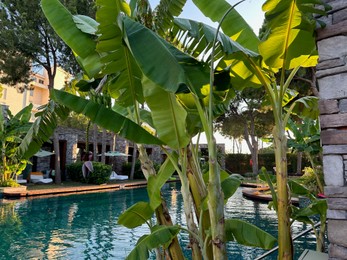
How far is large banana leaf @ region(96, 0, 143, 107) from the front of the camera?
2828 mm

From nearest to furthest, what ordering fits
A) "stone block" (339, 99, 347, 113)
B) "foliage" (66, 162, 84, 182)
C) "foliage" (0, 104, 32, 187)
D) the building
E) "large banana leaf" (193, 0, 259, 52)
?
"stone block" (339, 99, 347, 113) < "large banana leaf" (193, 0, 259, 52) < "foliage" (0, 104, 32, 187) < "foliage" (66, 162, 84, 182) < the building

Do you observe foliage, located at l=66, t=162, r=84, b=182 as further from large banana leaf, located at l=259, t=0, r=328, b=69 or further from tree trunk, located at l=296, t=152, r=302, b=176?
large banana leaf, located at l=259, t=0, r=328, b=69

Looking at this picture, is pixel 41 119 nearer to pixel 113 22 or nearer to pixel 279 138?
pixel 113 22

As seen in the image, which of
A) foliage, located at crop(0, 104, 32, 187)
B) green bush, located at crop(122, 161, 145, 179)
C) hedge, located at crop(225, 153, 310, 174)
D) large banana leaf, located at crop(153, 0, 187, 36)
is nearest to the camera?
large banana leaf, located at crop(153, 0, 187, 36)

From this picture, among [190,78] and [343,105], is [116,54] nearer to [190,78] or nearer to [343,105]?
[190,78]

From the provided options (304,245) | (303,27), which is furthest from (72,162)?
(303,27)

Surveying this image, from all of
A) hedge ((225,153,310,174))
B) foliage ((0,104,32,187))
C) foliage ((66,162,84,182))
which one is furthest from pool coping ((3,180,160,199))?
hedge ((225,153,310,174))

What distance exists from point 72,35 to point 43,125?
48.5 inches

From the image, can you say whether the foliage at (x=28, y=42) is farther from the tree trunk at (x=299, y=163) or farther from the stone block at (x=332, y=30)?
the tree trunk at (x=299, y=163)

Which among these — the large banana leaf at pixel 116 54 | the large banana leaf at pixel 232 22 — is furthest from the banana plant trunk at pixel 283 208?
the large banana leaf at pixel 116 54

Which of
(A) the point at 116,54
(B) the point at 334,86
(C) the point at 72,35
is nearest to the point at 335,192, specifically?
(B) the point at 334,86

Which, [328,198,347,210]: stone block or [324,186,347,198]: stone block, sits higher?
[324,186,347,198]: stone block

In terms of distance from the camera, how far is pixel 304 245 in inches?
267

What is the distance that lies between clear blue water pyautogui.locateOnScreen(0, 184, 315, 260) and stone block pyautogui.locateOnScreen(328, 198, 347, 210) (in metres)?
4.13
